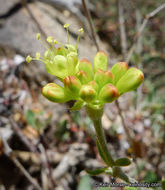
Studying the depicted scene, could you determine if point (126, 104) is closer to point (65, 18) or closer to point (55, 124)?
point (55, 124)

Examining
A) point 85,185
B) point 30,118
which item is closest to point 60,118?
point 30,118

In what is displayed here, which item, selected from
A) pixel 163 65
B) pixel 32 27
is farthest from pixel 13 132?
pixel 163 65

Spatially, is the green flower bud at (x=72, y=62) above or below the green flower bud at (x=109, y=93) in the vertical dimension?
above

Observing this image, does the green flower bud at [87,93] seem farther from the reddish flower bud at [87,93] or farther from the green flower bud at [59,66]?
the green flower bud at [59,66]

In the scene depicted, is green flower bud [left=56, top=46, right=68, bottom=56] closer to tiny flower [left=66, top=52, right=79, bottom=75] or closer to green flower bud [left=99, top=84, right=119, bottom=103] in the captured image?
tiny flower [left=66, top=52, right=79, bottom=75]

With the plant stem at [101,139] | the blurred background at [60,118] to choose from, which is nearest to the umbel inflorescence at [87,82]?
the plant stem at [101,139]

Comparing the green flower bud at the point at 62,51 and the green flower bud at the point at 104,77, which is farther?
the green flower bud at the point at 62,51

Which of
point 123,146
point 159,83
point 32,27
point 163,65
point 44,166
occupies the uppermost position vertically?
point 32,27

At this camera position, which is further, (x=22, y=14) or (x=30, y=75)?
(x=22, y=14)
